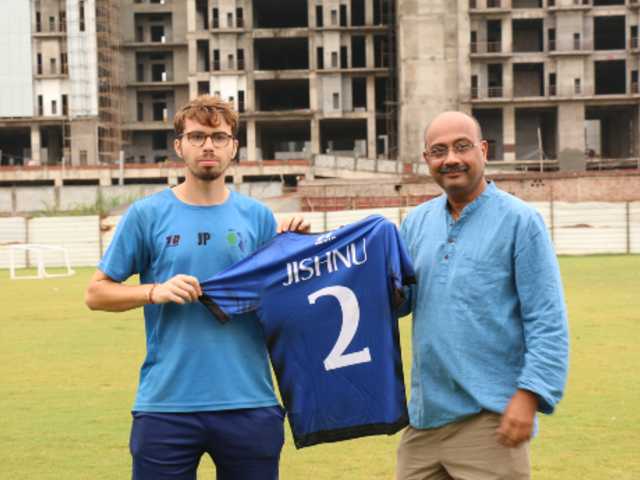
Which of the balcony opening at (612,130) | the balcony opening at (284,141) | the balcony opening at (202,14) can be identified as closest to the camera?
the balcony opening at (612,130)

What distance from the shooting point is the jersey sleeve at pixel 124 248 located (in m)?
3.84

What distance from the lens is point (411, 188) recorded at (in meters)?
53.7

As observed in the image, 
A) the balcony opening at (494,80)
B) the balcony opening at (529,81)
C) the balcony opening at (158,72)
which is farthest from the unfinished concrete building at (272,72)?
the balcony opening at (529,81)

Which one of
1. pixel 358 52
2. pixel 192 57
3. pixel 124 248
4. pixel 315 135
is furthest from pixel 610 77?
pixel 124 248

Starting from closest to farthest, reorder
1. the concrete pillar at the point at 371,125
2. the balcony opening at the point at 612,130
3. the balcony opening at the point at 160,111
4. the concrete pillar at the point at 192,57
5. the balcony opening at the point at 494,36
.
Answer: the balcony opening at the point at 612,130 < the balcony opening at the point at 494,36 < the concrete pillar at the point at 371,125 < the concrete pillar at the point at 192,57 < the balcony opening at the point at 160,111

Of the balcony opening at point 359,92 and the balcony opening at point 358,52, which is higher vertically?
the balcony opening at point 358,52

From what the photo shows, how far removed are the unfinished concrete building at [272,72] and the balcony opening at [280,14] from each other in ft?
0.39

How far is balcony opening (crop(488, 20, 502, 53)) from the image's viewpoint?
6869cm

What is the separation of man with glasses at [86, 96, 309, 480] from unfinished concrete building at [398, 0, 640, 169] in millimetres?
62840

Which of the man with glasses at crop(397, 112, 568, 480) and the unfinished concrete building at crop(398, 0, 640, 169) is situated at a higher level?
the unfinished concrete building at crop(398, 0, 640, 169)

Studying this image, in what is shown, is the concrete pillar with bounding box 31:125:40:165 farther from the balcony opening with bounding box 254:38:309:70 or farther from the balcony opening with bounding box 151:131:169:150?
the balcony opening with bounding box 254:38:309:70

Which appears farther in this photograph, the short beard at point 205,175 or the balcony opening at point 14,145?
the balcony opening at point 14,145

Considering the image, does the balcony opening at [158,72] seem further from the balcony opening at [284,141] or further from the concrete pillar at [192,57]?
the balcony opening at [284,141]

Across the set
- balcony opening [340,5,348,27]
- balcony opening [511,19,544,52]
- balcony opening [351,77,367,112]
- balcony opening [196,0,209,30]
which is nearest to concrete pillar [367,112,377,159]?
balcony opening [351,77,367,112]
